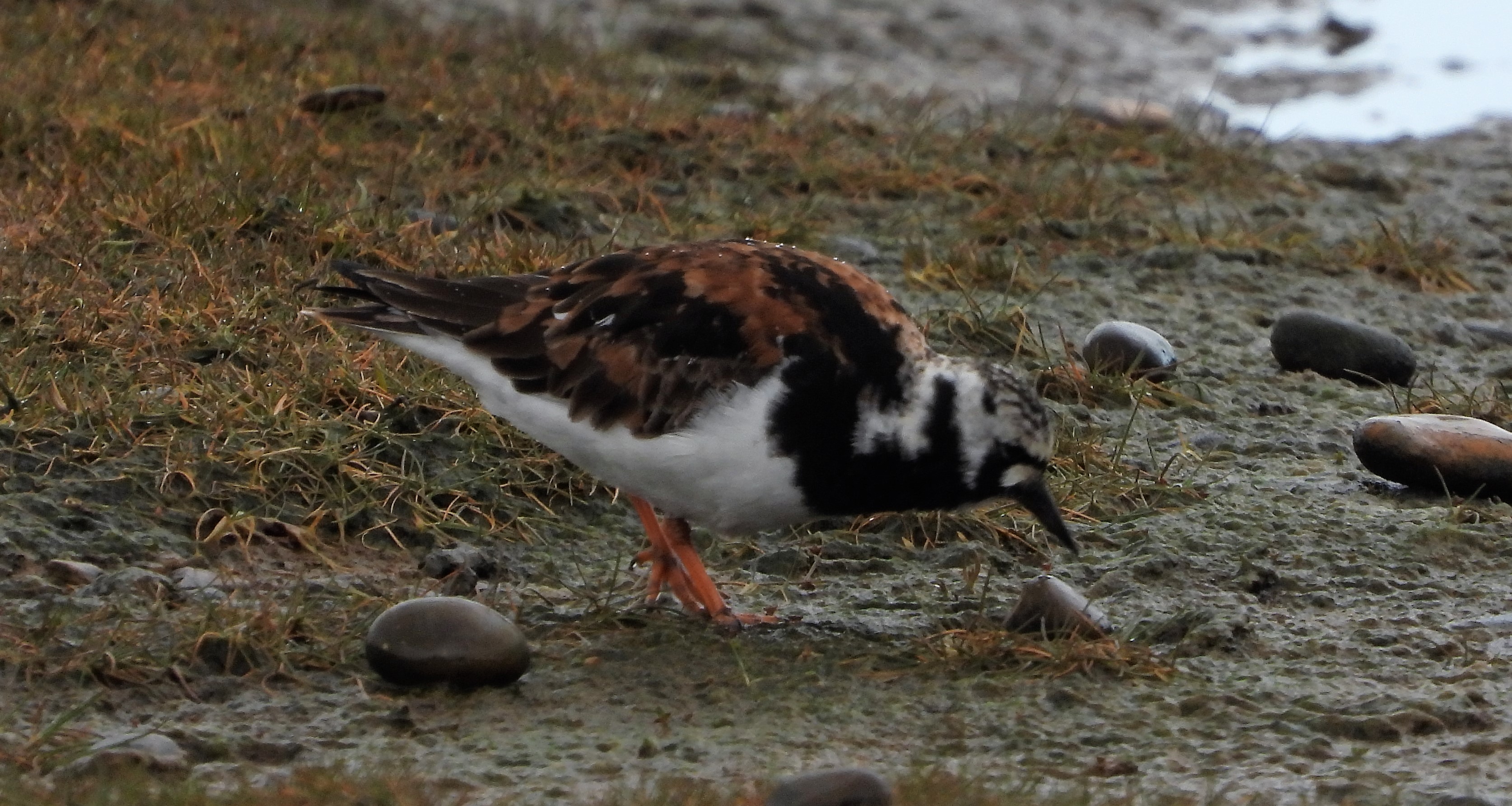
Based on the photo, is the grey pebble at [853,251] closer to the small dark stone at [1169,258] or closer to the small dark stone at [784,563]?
the small dark stone at [1169,258]

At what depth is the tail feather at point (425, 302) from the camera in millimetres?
4293

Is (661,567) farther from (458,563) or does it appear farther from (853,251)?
(853,251)

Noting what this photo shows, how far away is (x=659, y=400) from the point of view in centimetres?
397

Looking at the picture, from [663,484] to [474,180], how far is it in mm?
2686

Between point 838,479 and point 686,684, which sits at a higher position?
point 838,479

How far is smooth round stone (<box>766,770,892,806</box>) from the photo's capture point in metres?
3.11

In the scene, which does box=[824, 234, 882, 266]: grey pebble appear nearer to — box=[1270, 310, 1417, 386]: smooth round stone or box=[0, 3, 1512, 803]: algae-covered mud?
box=[0, 3, 1512, 803]: algae-covered mud

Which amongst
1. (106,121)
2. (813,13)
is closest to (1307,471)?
(106,121)

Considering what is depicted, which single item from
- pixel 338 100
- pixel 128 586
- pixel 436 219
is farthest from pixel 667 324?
pixel 338 100

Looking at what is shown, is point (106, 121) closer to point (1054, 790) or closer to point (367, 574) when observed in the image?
point (367, 574)

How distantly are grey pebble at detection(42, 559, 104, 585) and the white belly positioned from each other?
2.87ft

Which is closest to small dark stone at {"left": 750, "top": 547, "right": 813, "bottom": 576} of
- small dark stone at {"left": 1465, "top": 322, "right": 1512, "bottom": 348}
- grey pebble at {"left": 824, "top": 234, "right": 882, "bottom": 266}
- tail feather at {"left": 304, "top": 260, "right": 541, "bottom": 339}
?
tail feather at {"left": 304, "top": 260, "right": 541, "bottom": 339}

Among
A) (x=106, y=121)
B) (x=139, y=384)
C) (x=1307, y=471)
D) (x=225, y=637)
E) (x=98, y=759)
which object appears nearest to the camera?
(x=98, y=759)

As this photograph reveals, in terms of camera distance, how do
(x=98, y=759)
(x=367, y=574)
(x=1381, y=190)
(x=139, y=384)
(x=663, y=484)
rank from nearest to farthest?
(x=98, y=759)
(x=663, y=484)
(x=367, y=574)
(x=139, y=384)
(x=1381, y=190)
